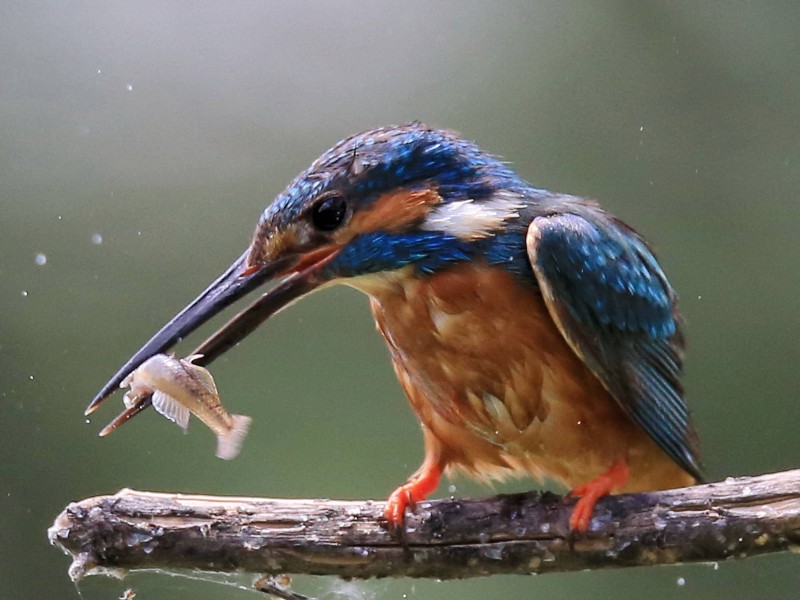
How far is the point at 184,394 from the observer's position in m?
1.35

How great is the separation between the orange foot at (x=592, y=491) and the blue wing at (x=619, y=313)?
0.08 m

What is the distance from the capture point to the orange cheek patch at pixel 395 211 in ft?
A: 4.83

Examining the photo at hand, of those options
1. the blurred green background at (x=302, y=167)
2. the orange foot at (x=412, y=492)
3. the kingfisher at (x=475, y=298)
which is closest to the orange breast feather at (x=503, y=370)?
the kingfisher at (x=475, y=298)

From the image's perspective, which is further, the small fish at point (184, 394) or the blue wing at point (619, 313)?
the blue wing at point (619, 313)

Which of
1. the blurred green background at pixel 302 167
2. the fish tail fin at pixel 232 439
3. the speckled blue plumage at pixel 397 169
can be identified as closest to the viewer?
the fish tail fin at pixel 232 439

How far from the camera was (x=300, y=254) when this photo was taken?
4.78ft

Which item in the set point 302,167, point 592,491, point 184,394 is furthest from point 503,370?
point 302,167

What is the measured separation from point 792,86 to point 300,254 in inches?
74.6

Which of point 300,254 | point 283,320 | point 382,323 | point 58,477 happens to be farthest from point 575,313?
point 58,477

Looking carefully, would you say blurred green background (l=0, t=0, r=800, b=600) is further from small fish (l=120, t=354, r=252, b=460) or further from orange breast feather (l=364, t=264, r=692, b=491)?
small fish (l=120, t=354, r=252, b=460)

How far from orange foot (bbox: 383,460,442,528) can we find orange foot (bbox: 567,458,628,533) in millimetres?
237

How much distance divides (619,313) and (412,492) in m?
0.43

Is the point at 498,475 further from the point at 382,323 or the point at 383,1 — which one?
the point at 383,1

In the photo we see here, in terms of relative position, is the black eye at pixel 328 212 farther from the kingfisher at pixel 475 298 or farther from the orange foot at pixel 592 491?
the orange foot at pixel 592 491
